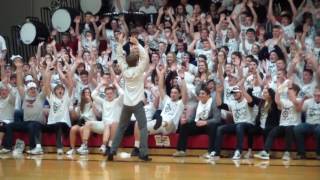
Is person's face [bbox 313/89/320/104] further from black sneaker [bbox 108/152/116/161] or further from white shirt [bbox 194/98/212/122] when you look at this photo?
black sneaker [bbox 108/152/116/161]

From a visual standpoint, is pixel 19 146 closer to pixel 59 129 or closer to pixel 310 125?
pixel 59 129

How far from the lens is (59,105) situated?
12.3m

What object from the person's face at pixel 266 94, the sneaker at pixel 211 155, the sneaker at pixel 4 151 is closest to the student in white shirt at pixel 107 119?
the sneaker at pixel 4 151

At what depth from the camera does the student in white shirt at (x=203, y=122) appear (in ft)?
36.1

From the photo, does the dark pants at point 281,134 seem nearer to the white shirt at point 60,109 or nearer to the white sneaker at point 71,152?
the white sneaker at point 71,152

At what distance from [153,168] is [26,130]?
13.1 feet

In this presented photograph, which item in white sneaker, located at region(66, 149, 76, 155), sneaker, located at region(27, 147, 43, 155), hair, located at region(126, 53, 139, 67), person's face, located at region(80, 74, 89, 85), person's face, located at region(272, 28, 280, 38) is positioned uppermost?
person's face, located at region(272, 28, 280, 38)

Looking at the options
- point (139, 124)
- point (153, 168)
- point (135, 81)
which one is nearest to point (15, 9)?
point (135, 81)

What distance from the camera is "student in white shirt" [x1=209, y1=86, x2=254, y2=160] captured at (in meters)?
10.7

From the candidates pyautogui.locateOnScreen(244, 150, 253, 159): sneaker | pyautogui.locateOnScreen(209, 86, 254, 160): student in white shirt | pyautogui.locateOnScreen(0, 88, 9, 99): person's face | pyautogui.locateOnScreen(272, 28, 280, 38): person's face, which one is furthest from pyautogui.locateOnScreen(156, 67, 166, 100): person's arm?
pyautogui.locateOnScreen(0, 88, 9, 99): person's face

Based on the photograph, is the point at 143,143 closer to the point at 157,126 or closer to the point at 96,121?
the point at 157,126

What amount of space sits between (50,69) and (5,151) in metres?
1.90

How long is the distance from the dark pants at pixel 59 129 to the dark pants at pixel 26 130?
21 centimetres

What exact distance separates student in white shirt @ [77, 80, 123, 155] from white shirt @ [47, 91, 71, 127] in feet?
1.85
